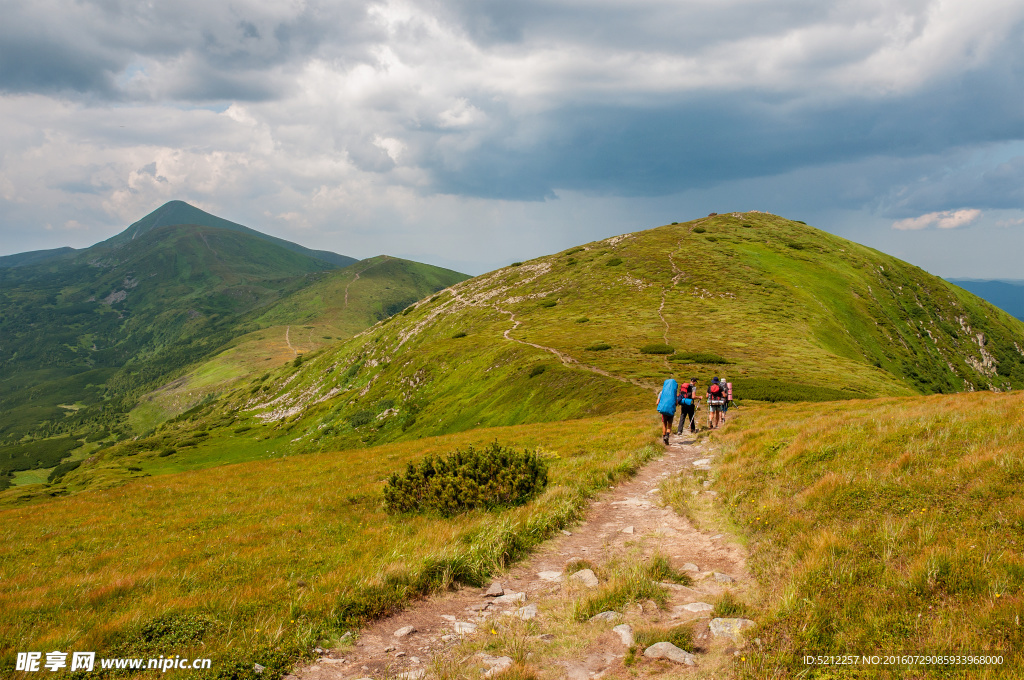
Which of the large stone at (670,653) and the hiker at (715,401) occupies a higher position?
the hiker at (715,401)

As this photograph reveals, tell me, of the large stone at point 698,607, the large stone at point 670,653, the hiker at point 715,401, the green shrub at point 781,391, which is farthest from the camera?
the green shrub at point 781,391

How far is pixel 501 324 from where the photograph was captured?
98.9 m

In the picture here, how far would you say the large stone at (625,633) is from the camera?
750 centimetres

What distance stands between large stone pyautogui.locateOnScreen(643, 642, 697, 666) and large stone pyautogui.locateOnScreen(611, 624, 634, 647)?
34cm

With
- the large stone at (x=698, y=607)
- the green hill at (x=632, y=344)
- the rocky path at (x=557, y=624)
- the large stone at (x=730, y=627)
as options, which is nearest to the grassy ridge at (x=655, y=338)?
the green hill at (x=632, y=344)

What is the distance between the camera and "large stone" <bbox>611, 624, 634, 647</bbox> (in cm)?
750

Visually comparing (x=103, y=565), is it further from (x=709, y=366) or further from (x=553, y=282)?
(x=553, y=282)

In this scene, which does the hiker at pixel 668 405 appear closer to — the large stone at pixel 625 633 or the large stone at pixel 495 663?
the large stone at pixel 625 633

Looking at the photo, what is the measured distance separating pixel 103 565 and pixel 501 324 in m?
86.6

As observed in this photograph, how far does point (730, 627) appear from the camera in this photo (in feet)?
24.5

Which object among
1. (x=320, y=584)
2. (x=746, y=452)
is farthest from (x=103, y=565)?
(x=746, y=452)

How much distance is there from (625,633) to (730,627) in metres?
1.59

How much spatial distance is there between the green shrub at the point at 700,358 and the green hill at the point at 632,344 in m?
0.26

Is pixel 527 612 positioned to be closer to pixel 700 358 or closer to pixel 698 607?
pixel 698 607
